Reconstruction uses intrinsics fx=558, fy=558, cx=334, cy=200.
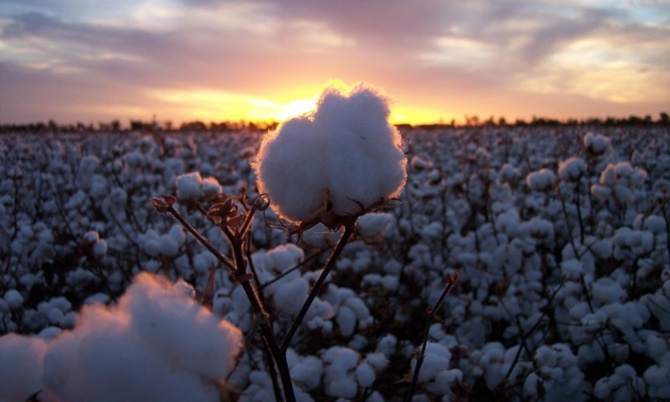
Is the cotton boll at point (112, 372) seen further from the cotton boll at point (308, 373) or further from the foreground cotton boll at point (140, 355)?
the cotton boll at point (308, 373)

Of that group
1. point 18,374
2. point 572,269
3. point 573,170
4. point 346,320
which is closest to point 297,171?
point 18,374

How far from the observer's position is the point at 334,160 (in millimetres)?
825

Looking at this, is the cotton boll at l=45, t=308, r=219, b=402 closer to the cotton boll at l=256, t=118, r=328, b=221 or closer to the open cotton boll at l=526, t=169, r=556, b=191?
the cotton boll at l=256, t=118, r=328, b=221

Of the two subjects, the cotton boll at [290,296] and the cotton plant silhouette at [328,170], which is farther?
the cotton boll at [290,296]

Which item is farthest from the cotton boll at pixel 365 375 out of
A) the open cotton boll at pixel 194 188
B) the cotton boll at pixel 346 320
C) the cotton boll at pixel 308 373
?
the open cotton boll at pixel 194 188

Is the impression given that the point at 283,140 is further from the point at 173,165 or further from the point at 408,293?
the point at 173,165

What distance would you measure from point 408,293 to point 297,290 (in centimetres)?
244

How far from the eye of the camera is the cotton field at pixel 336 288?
72cm

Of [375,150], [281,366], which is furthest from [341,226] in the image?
[281,366]

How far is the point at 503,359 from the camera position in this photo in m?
2.51

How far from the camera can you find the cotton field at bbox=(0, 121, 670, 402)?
0.72m

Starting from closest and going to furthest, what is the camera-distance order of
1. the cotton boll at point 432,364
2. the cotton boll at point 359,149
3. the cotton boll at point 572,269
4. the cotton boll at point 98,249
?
the cotton boll at point 359,149 → the cotton boll at point 432,364 → the cotton boll at point 572,269 → the cotton boll at point 98,249

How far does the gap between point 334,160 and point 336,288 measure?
2.11m

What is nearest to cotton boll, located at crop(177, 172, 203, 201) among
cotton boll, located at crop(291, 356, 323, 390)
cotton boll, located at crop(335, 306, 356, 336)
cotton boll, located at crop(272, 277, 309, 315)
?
cotton boll, located at crop(272, 277, 309, 315)
